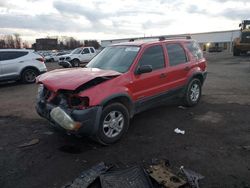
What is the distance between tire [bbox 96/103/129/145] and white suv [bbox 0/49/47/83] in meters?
8.87

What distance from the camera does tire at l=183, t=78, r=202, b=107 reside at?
6914 mm

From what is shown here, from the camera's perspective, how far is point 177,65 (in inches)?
253

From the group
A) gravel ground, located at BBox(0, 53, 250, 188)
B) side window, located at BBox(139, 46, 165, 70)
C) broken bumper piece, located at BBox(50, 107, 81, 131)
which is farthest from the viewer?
side window, located at BBox(139, 46, 165, 70)

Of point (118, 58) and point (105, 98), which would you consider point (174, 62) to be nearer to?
point (118, 58)

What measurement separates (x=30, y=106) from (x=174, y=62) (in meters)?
4.51

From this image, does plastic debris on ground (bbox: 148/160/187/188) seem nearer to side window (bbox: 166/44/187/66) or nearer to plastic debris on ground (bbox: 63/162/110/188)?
plastic debris on ground (bbox: 63/162/110/188)

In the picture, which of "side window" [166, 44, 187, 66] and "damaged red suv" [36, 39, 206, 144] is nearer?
"damaged red suv" [36, 39, 206, 144]

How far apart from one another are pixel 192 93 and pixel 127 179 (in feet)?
13.5

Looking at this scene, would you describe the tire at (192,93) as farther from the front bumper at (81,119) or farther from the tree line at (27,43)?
the tree line at (27,43)

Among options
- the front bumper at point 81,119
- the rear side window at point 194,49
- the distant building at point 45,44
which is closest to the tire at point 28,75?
the rear side window at point 194,49

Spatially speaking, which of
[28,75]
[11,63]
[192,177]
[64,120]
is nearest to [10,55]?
[11,63]

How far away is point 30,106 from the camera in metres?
7.93

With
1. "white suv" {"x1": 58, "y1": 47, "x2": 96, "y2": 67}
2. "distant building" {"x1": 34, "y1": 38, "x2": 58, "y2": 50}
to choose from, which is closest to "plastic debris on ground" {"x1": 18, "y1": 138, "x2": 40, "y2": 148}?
"white suv" {"x1": 58, "y1": 47, "x2": 96, "y2": 67}

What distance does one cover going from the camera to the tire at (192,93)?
6914 mm
